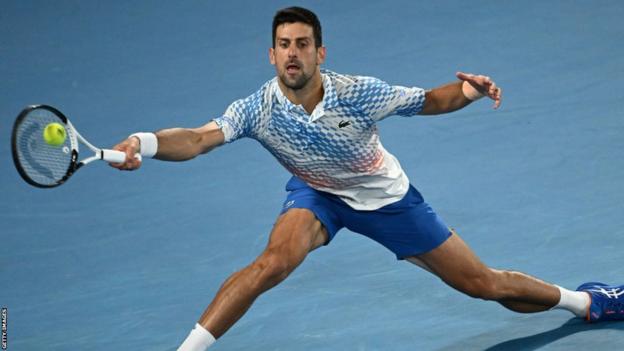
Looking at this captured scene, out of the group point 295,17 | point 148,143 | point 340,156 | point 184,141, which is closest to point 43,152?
point 148,143

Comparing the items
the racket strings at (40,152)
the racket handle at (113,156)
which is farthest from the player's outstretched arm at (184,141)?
the racket strings at (40,152)

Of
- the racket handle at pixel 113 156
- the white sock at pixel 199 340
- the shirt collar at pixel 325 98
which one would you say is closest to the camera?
the racket handle at pixel 113 156

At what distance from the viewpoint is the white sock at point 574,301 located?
23.4 feet

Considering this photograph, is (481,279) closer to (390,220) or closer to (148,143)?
(390,220)

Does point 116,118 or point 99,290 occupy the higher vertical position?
point 116,118

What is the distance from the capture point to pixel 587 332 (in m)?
7.07

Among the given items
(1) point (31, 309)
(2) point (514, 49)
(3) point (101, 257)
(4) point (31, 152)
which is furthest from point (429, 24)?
(4) point (31, 152)

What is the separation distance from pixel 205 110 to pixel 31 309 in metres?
3.72

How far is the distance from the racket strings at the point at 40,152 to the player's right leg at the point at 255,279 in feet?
3.34

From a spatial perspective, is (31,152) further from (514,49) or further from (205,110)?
(514,49)

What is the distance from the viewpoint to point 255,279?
6.29m

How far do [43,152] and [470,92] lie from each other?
2.32m

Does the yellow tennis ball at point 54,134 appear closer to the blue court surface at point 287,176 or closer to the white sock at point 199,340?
the white sock at point 199,340

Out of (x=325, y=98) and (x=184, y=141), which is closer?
(x=184, y=141)
